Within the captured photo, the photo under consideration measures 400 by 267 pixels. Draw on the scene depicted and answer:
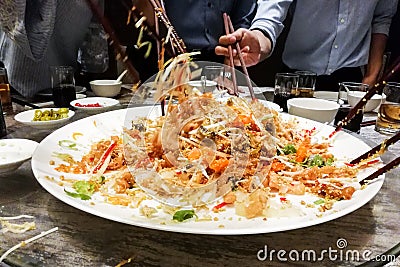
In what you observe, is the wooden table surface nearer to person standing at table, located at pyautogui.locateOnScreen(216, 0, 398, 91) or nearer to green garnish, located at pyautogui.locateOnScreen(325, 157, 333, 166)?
green garnish, located at pyautogui.locateOnScreen(325, 157, 333, 166)

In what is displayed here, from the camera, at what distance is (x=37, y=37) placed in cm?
210

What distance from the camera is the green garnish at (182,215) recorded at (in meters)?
0.87

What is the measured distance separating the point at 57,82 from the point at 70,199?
131cm

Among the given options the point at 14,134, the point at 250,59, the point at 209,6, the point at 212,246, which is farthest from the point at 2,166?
the point at 209,6

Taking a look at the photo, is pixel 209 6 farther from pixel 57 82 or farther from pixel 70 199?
pixel 70 199

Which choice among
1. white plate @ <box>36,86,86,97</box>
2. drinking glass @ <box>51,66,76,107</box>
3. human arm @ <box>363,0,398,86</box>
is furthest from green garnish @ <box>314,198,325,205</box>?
human arm @ <box>363,0,398,86</box>

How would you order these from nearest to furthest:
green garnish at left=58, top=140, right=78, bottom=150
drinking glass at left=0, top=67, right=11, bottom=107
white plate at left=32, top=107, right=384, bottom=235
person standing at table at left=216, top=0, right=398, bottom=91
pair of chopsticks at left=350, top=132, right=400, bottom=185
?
white plate at left=32, top=107, right=384, bottom=235 → pair of chopsticks at left=350, top=132, right=400, bottom=185 → green garnish at left=58, top=140, right=78, bottom=150 → drinking glass at left=0, top=67, right=11, bottom=107 → person standing at table at left=216, top=0, right=398, bottom=91

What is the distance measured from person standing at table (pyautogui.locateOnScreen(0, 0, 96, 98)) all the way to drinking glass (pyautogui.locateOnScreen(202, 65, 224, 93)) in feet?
3.80

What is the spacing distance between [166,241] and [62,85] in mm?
1442

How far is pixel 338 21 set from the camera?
274 centimetres

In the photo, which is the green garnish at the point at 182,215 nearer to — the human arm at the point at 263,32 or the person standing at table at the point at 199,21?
the human arm at the point at 263,32

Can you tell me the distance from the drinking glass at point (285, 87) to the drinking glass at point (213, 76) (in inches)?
25.5

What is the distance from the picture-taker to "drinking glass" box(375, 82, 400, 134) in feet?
5.44

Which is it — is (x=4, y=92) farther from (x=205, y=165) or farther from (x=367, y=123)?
(x=367, y=123)
